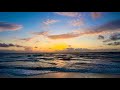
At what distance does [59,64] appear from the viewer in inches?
139

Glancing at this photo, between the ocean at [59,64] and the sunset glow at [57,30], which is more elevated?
the sunset glow at [57,30]

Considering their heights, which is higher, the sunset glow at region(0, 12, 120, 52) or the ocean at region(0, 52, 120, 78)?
the sunset glow at region(0, 12, 120, 52)

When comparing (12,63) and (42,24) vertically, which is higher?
(42,24)

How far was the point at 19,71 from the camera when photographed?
3543 millimetres

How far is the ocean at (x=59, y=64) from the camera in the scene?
351 centimetres

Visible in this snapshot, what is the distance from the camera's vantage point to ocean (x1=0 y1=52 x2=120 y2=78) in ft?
11.5

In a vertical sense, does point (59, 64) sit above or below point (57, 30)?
below
